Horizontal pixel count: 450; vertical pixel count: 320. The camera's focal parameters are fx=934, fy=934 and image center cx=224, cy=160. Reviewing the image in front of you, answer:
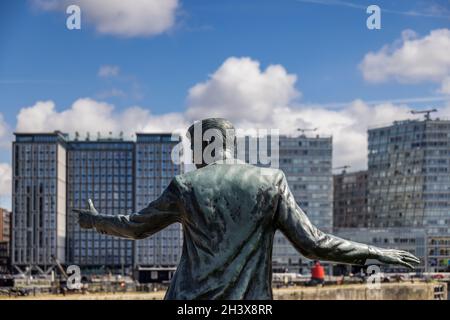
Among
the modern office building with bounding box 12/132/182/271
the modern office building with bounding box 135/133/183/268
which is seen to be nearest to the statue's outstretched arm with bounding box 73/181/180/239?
the modern office building with bounding box 12/132/182/271

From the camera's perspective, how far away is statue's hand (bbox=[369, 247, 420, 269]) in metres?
7.63

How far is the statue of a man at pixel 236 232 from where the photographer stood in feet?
24.1

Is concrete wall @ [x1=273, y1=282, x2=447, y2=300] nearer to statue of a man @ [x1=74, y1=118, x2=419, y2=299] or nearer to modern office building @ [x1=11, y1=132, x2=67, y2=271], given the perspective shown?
modern office building @ [x1=11, y1=132, x2=67, y2=271]

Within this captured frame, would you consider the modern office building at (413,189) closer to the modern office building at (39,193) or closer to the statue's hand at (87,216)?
the modern office building at (39,193)

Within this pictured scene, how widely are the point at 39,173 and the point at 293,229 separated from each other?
182m

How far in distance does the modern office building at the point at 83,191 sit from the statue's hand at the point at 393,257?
564 ft

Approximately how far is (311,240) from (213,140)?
1.17 metres

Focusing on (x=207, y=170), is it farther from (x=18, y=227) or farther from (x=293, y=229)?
(x=18, y=227)

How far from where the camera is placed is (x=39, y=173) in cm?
18538

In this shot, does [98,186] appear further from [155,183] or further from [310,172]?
[310,172]
